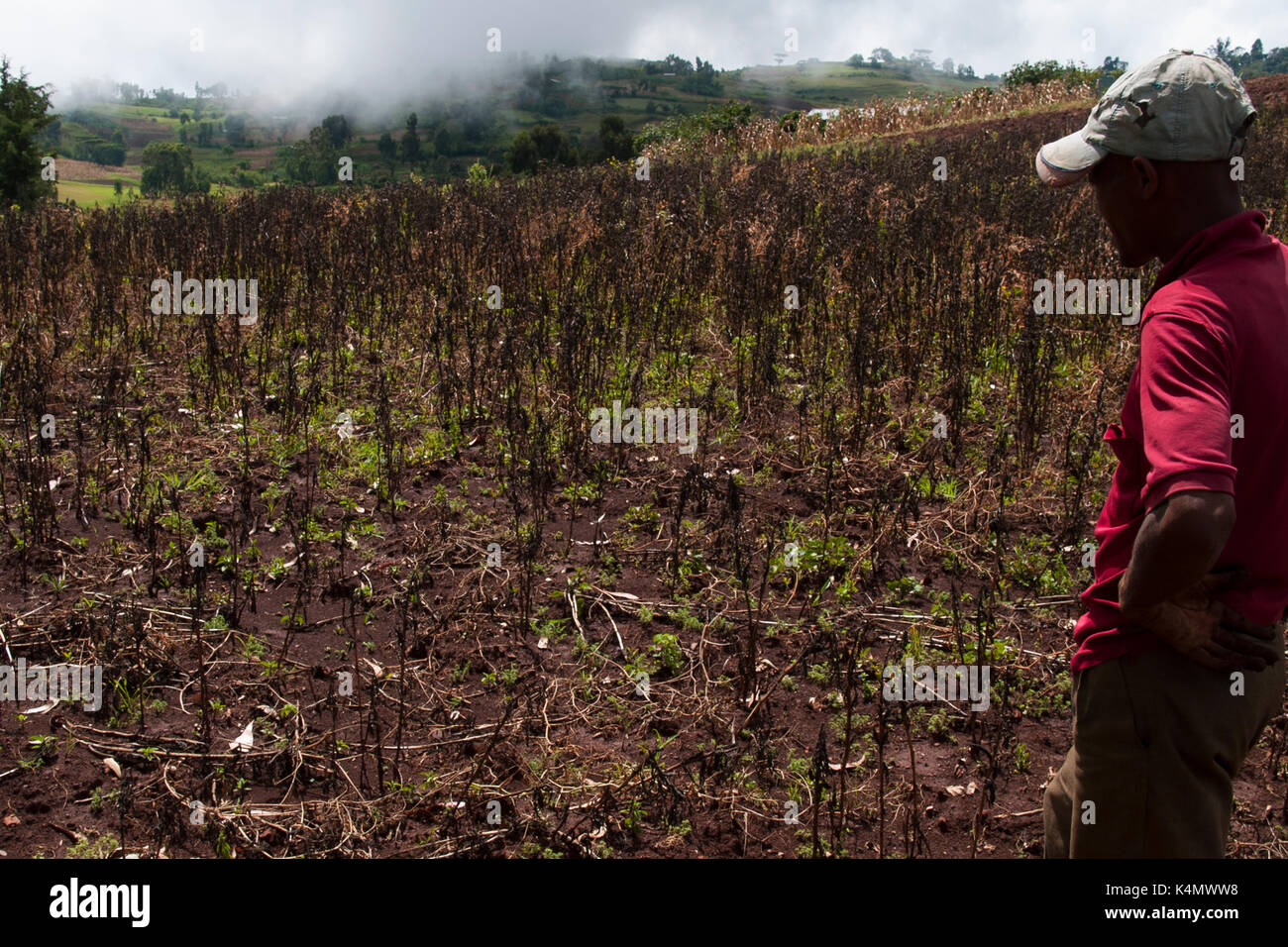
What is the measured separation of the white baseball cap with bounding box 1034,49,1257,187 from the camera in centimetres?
195

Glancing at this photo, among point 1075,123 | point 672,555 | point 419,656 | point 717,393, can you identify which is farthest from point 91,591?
point 1075,123

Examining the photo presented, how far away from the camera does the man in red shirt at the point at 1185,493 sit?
180cm

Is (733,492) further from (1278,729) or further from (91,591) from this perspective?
(91,591)

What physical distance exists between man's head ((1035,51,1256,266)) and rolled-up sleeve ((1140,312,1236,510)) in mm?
310

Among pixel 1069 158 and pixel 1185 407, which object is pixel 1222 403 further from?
pixel 1069 158

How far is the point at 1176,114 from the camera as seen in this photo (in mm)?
1958

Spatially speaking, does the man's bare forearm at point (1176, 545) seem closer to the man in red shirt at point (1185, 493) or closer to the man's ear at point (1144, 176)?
the man in red shirt at point (1185, 493)

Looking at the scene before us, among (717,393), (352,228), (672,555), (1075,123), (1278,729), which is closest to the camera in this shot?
(1278,729)

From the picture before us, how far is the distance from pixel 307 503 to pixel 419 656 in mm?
1350

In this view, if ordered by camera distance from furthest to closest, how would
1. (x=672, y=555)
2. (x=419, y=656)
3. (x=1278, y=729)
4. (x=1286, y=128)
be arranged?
(x=1286, y=128) < (x=672, y=555) < (x=419, y=656) < (x=1278, y=729)

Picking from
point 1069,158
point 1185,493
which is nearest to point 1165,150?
point 1069,158

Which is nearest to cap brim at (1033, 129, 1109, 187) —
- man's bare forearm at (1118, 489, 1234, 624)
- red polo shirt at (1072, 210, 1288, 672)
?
red polo shirt at (1072, 210, 1288, 672)

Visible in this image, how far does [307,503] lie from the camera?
5.28m

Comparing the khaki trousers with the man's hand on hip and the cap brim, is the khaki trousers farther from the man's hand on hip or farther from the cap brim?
the cap brim
